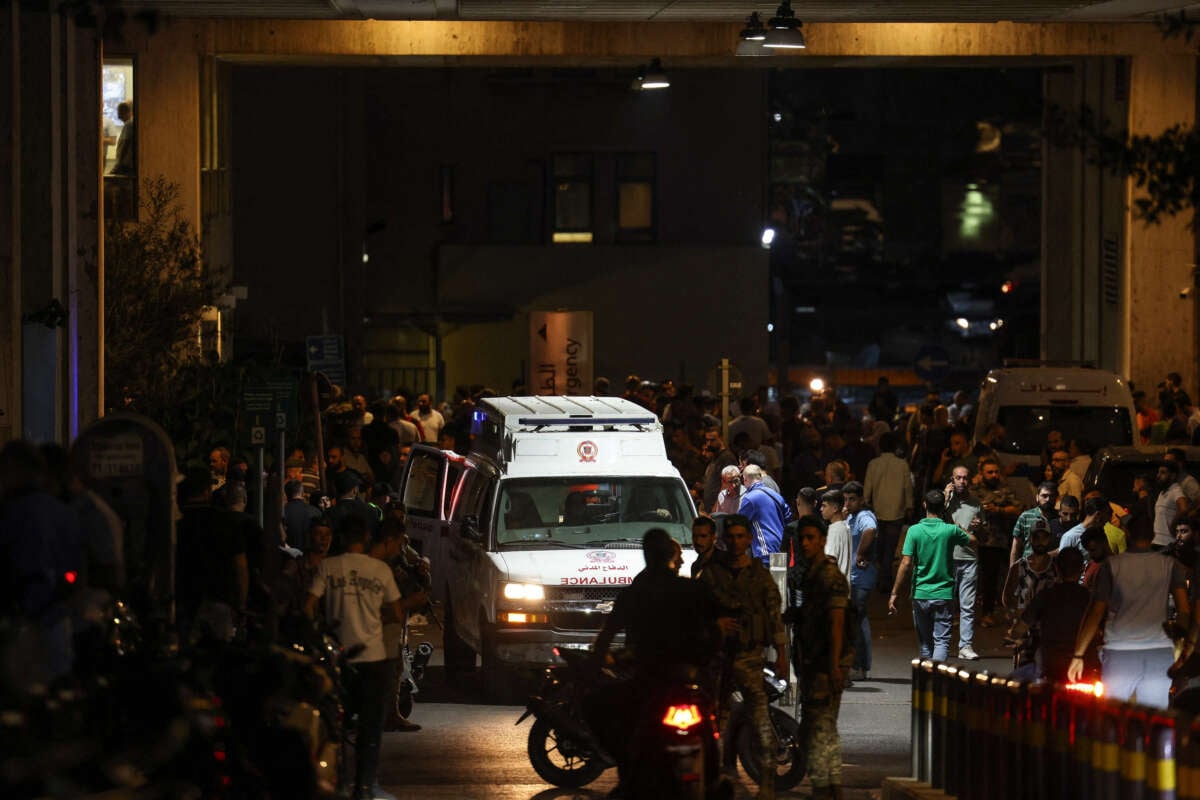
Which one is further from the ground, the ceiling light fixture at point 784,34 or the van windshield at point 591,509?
the ceiling light fixture at point 784,34

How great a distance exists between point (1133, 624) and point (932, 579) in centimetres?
443

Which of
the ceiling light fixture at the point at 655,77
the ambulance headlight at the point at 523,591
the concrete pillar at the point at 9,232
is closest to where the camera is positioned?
the ambulance headlight at the point at 523,591

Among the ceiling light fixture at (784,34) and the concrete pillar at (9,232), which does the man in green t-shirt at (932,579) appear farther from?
the concrete pillar at (9,232)

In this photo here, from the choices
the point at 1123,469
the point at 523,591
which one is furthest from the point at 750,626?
the point at 1123,469

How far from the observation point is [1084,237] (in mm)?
34219

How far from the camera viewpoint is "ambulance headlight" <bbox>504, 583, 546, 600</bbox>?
1620cm

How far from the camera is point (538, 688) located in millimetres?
12914

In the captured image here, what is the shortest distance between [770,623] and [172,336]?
44.4 ft

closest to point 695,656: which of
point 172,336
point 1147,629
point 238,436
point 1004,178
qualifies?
point 1147,629

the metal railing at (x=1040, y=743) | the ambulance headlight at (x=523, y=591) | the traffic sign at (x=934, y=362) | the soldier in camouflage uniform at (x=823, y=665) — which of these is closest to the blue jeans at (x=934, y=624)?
the ambulance headlight at (x=523, y=591)

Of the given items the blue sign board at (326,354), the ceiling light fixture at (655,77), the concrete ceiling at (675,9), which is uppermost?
the concrete ceiling at (675,9)

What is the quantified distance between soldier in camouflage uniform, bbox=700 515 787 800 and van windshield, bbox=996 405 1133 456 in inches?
563

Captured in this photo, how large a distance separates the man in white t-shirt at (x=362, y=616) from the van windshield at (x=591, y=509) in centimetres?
491

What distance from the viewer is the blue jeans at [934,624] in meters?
17.4
